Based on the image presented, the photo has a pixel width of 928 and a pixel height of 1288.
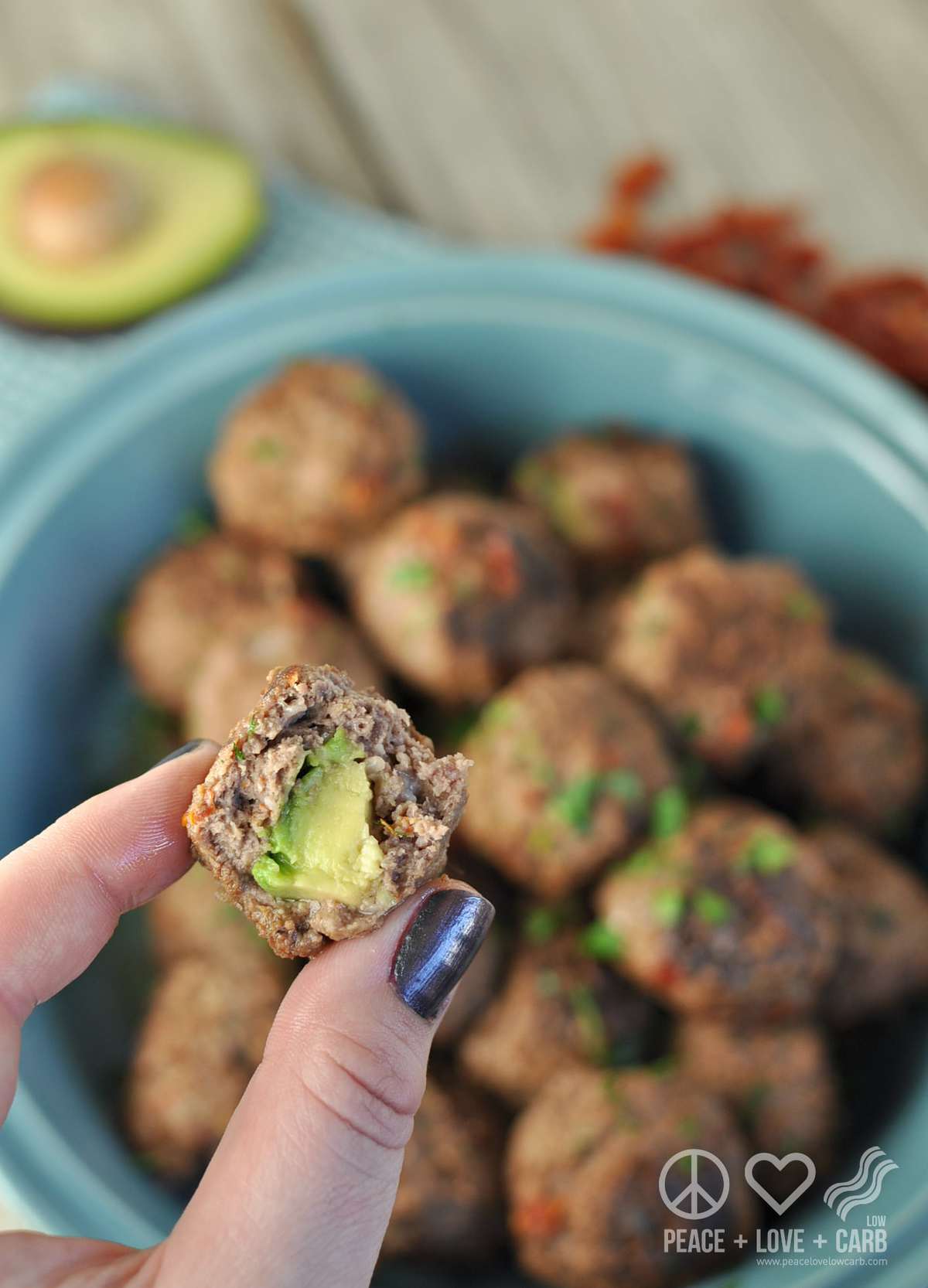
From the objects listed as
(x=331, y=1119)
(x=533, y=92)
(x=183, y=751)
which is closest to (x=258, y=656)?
(x=183, y=751)

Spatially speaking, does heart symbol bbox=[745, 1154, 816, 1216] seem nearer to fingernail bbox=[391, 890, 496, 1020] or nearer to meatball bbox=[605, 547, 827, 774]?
meatball bbox=[605, 547, 827, 774]

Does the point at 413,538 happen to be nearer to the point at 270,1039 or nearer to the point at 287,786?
the point at 287,786

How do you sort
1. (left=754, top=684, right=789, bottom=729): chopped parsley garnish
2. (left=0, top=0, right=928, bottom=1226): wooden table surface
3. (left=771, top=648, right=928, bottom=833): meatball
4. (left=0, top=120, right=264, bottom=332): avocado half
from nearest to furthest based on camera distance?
(left=754, top=684, right=789, bottom=729): chopped parsley garnish → (left=771, top=648, right=928, bottom=833): meatball → (left=0, top=120, right=264, bottom=332): avocado half → (left=0, top=0, right=928, bottom=1226): wooden table surface

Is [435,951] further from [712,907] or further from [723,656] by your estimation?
[723,656]

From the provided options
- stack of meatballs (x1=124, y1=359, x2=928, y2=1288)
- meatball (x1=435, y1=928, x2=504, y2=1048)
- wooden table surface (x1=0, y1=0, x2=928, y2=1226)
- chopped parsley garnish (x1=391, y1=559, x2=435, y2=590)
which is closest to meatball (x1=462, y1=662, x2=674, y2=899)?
stack of meatballs (x1=124, y1=359, x2=928, y2=1288)

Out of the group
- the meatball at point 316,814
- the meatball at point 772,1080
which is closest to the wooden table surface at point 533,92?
the meatball at point 772,1080

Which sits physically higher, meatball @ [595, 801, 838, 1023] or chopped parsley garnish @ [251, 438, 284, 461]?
chopped parsley garnish @ [251, 438, 284, 461]
